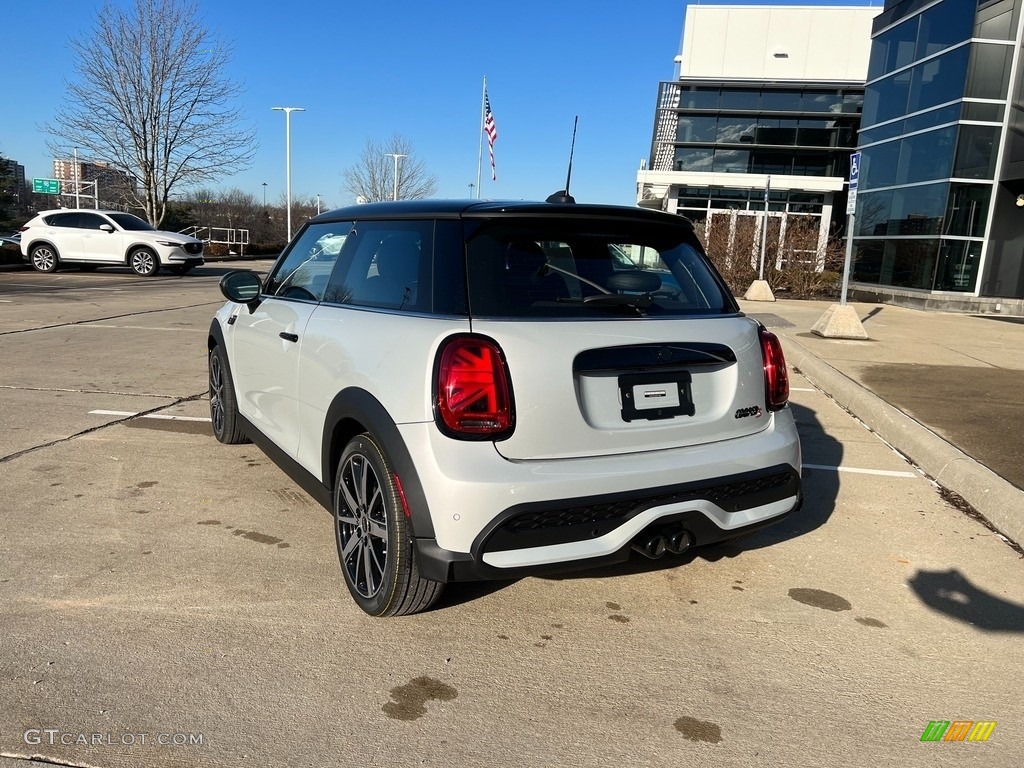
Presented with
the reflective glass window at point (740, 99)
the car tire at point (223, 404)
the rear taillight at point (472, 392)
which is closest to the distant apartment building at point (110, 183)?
the reflective glass window at point (740, 99)

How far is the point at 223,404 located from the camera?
16.3ft

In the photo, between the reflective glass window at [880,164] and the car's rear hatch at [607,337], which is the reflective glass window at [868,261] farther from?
the car's rear hatch at [607,337]

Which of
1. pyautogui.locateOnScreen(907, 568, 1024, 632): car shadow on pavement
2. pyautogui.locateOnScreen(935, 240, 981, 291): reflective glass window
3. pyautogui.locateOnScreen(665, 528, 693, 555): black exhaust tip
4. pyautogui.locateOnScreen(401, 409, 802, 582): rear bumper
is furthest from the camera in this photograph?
pyautogui.locateOnScreen(935, 240, 981, 291): reflective glass window

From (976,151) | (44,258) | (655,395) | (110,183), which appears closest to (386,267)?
(655,395)

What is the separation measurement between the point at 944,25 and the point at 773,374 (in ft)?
64.6

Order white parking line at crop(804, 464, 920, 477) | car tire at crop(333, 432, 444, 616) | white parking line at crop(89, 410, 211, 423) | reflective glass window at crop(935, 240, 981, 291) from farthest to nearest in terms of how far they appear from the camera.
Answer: reflective glass window at crop(935, 240, 981, 291)
white parking line at crop(89, 410, 211, 423)
white parking line at crop(804, 464, 920, 477)
car tire at crop(333, 432, 444, 616)

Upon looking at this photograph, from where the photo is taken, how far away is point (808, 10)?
113 feet

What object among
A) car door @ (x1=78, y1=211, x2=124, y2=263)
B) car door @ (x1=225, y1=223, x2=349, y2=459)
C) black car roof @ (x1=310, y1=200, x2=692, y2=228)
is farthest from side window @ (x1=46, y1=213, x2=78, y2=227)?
black car roof @ (x1=310, y1=200, x2=692, y2=228)

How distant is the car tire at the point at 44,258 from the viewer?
70.0ft

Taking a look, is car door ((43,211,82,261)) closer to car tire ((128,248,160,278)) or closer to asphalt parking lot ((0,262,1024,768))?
car tire ((128,248,160,278))

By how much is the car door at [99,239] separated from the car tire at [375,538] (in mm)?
21064

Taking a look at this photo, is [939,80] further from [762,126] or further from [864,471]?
[762,126]

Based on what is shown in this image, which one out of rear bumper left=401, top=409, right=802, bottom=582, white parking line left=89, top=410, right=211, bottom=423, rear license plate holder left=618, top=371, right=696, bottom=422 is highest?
rear license plate holder left=618, top=371, right=696, bottom=422

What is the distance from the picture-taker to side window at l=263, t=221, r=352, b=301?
3.68 m
